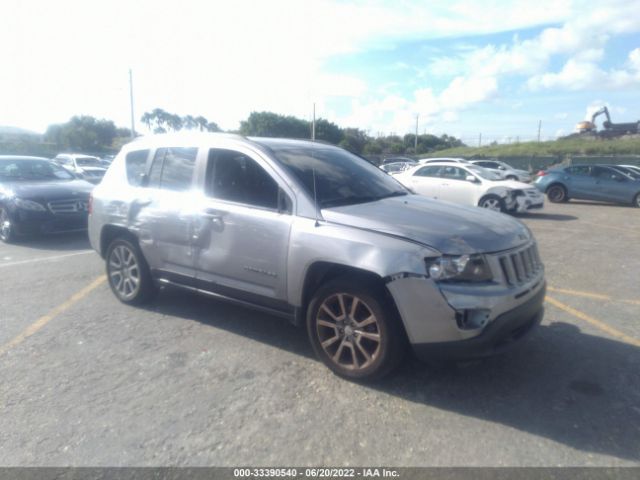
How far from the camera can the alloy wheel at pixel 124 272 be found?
513cm

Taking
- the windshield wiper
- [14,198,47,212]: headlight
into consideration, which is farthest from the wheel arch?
[14,198,47,212]: headlight

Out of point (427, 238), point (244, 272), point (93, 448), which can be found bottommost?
point (93, 448)

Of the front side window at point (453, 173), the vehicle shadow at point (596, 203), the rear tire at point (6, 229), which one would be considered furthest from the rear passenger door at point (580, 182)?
the rear tire at point (6, 229)

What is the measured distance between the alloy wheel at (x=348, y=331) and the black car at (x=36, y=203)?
695 cm

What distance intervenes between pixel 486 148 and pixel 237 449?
2434 inches

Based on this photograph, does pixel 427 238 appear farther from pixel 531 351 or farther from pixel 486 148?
pixel 486 148

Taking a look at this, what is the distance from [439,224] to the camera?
348 centimetres

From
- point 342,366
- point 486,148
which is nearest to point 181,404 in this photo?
point 342,366

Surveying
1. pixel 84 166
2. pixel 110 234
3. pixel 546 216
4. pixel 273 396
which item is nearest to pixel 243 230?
pixel 273 396

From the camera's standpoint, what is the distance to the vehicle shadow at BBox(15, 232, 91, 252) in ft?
27.9

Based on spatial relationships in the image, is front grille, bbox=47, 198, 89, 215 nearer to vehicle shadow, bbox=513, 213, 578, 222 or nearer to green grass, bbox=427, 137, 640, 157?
vehicle shadow, bbox=513, 213, 578, 222

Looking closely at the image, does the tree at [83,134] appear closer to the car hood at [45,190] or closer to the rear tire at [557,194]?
the car hood at [45,190]

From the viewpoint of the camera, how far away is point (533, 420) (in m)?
3.08

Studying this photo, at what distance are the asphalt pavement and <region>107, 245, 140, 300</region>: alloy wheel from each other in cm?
20
